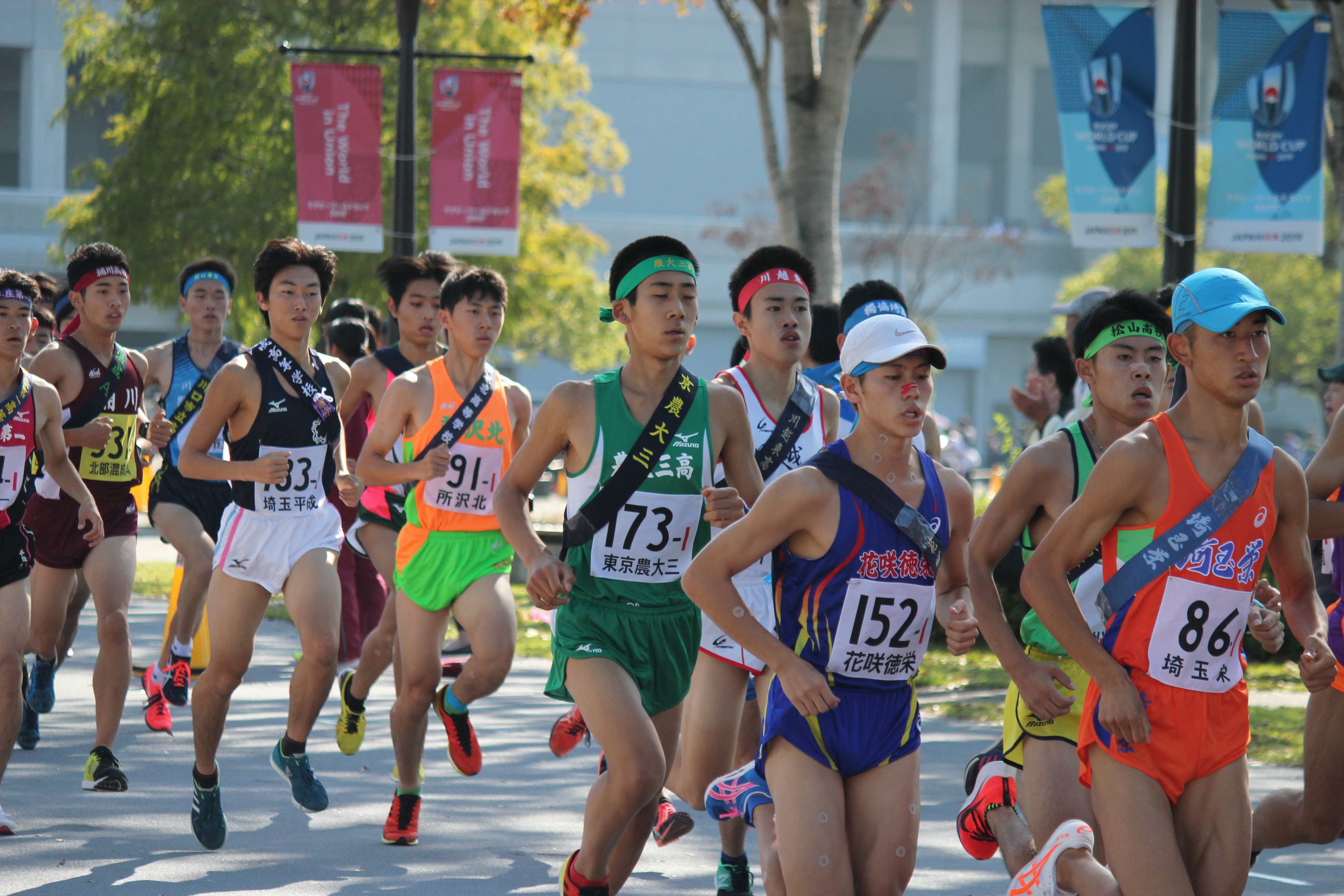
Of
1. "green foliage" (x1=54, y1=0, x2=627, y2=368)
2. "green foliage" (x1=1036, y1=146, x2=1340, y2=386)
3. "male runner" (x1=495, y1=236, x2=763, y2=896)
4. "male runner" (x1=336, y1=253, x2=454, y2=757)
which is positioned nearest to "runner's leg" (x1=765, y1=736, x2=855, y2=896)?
"male runner" (x1=495, y1=236, x2=763, y2=896)

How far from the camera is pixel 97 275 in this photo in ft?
26.1

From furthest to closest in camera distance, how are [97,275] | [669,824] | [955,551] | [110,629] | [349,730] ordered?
[97,275], [349,730], [110,629], [669,824], [955,551]

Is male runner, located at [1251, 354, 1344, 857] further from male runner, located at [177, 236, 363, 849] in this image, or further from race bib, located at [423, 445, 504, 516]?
male runner, located at [177, 236, 363, 849]

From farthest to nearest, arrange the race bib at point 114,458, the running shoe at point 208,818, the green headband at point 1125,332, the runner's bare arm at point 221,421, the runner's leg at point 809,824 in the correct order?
the race bib at point 114,458
the runner's bare arm at point 221,421
the running shoe at point 208,818
the green headband at point 1125,332
the runner's leg at point 809,824

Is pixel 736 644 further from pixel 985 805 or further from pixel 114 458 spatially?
pixel 114 458

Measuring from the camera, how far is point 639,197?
63156 millimetres

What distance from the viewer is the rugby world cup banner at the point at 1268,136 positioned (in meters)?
11.3

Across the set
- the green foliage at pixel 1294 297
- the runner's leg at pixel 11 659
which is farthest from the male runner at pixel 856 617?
the green foliage at pixel 1294 297

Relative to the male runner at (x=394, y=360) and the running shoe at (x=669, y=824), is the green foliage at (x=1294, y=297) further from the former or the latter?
the running shoe at (x=669, y=824)

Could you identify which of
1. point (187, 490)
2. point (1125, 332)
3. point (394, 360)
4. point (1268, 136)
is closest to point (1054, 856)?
point (1125, 332)

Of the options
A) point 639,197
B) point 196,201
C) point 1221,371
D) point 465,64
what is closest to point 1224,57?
point 1221,371

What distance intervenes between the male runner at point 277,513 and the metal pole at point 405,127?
8024 mm

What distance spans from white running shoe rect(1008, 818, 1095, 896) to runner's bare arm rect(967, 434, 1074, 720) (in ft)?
1.02

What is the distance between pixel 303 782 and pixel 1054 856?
3.59 metres
